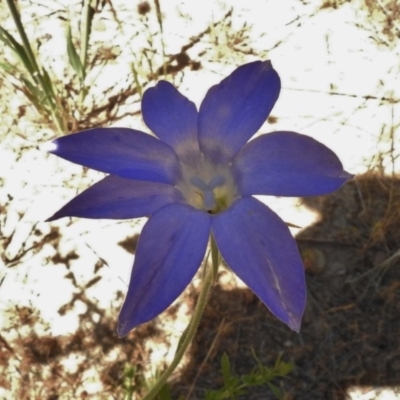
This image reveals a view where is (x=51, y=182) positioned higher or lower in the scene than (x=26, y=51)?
lower

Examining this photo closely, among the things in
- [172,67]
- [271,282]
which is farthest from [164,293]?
[172,67]

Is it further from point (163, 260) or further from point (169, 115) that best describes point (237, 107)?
point (163, 260)

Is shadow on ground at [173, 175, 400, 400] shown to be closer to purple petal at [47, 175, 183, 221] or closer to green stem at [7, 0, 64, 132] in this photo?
green stem at [7, 0, 64, 132]

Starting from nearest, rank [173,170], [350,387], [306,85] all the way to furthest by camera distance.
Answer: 1. [173,170]
2. [350,387]
3. [306,85]

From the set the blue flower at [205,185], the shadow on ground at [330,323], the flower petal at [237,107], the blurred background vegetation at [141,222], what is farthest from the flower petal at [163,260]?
the shadow on ground at [330,323]

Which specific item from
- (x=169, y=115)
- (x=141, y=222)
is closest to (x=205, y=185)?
(x=169, y=115)

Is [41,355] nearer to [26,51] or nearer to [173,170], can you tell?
[26,51]
